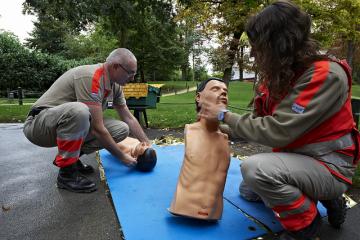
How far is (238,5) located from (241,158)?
6.72 metres

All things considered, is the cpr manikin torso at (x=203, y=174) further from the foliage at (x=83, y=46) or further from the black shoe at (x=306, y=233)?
the foliage at (x=83, y=46)

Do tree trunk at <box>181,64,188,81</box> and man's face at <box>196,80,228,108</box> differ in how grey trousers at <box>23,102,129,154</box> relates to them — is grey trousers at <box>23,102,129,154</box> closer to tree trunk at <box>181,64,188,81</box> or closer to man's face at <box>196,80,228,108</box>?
man's face at <box>196,80,228,108</box>

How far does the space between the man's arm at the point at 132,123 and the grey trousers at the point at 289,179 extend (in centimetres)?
199

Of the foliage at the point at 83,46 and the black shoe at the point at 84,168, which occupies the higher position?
the foliage at the point at 83,46

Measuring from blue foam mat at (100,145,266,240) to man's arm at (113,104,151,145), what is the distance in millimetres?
394

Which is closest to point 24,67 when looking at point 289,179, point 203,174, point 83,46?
point 83,46

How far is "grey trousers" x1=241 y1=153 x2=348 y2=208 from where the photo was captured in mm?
2174

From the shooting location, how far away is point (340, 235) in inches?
98.3

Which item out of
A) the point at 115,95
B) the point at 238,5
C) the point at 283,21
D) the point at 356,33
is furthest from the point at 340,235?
the point at 356,33

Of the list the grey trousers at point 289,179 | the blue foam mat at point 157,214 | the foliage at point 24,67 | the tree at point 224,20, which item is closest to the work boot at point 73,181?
the blue foam mat at point 157,214

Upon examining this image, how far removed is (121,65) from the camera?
3.50 meters

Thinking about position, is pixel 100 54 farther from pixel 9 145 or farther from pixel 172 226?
pixel 172 226

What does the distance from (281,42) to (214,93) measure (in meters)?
0.72

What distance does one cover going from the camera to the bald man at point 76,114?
3236 millimetres
